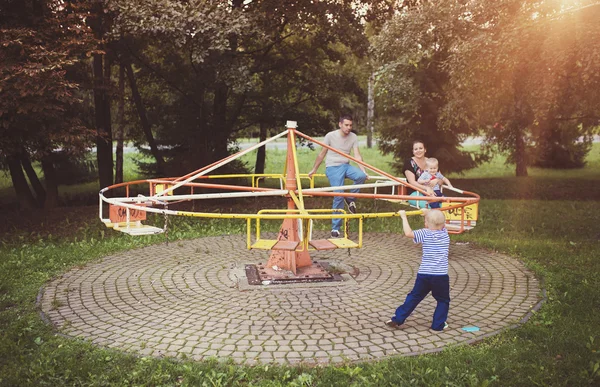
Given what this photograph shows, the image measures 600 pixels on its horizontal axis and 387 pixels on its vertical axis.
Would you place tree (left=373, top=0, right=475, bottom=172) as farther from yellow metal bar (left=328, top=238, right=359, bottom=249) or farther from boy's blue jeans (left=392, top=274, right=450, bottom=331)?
boy's blue jeans (left=392, top=274, right=450, bottom=331)

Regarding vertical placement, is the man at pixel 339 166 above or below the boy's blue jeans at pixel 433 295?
above

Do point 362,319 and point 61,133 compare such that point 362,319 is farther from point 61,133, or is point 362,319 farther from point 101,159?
point 101,159

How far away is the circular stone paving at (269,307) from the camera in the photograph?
542 cm

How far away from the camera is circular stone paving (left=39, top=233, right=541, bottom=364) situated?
17.8 ft

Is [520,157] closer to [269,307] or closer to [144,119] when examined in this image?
[144,119]

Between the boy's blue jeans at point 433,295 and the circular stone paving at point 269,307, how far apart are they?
130 mm

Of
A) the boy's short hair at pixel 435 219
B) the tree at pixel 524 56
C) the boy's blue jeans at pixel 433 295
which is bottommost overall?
the boy's blue jeans at pixel 433 295

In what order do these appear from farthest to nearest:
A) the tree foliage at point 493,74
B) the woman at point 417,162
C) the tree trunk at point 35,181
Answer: the tree trunk at point 35,181 < the tree foliage at point 493,74 < the woman at point 417,162

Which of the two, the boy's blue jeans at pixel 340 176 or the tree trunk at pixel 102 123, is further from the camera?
the tree trunk at pixel 102 123

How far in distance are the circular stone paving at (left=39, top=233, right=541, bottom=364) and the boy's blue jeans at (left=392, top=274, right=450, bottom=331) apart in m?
0.13

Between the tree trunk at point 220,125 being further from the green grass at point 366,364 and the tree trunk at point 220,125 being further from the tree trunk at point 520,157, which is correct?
the tree trunk at point 520,157

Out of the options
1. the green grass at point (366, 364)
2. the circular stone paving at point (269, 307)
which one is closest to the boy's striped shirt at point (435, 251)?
the circular stone paving at point (269, 307)

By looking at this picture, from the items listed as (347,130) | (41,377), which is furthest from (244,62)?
(41,377)

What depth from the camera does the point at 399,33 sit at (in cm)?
1628
